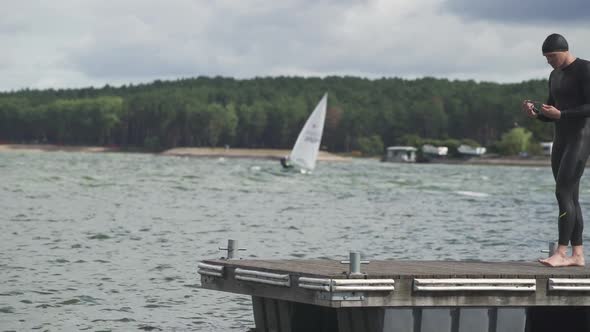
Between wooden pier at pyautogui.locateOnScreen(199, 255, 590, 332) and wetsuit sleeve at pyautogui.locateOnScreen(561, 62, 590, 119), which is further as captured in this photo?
wetsuit sleeve at pyautogui.locateOnScreen(561, 62, 590, 119)

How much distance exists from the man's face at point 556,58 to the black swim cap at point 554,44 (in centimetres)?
4

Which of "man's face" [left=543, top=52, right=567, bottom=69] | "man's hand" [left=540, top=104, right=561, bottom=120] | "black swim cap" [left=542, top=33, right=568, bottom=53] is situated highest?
"black swim cap" [left=542, top=33, right=568, bottom=53]

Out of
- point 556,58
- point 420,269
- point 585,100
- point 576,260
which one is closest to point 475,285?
point 420,269

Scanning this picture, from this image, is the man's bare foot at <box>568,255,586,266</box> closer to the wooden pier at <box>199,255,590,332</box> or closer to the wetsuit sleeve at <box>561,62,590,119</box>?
the wooden pier at <box>199,255,590,332</box>

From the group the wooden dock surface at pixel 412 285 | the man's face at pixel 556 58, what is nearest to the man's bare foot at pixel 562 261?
the wooden dock surface at pixel 412 285

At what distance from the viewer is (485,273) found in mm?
13109

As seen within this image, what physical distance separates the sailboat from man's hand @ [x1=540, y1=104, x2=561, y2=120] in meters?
87.0

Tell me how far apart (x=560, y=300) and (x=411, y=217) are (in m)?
37.0

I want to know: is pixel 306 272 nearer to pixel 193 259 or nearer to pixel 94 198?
pixel 193 259

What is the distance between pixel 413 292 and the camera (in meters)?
12.7

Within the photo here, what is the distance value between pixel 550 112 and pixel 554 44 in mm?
914

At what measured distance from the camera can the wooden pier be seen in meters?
12.5

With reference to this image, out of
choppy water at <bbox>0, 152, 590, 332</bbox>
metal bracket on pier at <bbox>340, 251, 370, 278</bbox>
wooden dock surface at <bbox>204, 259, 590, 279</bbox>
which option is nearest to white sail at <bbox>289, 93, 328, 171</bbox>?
choppy water at <bbox>0, 152, 590, 332</bbox>

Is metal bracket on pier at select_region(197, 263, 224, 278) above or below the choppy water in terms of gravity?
above
